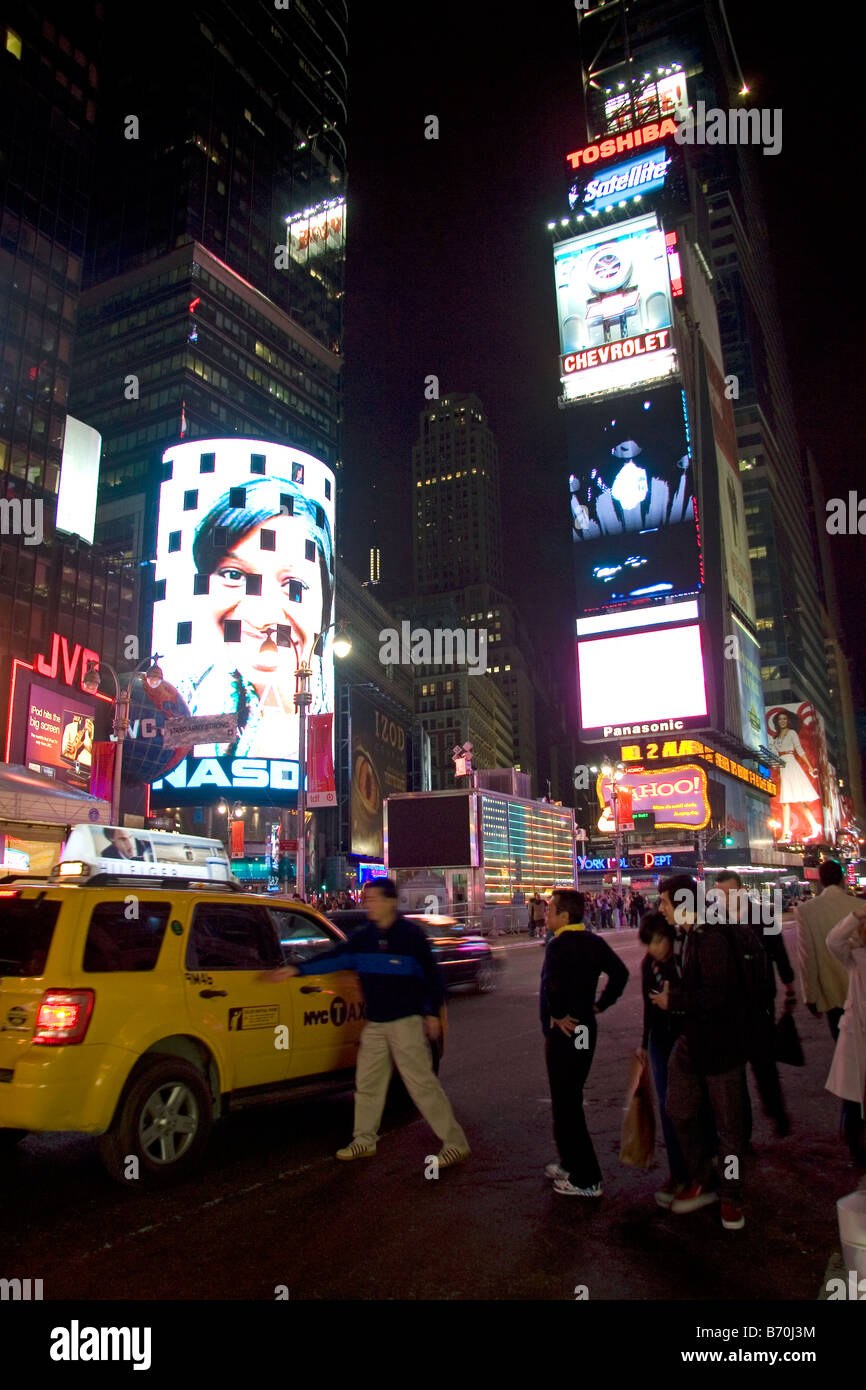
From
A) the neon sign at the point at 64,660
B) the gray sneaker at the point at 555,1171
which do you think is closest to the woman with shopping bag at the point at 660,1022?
the gray sneaker at the point at 555,1171

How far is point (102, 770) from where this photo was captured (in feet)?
94.6

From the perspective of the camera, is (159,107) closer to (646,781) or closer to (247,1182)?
(646,781)

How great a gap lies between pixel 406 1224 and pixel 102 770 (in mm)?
26576

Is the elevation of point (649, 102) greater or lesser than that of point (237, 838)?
greater

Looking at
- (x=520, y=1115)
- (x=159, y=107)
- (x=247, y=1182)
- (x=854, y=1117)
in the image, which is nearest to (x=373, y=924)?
(x=247, y=1182)

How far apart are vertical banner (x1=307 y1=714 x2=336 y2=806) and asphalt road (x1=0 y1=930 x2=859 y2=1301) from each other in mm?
20076

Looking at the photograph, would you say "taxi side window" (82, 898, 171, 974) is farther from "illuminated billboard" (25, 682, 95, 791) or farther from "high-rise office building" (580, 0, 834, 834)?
"high-rise office building" (580, 0, 834, 834)

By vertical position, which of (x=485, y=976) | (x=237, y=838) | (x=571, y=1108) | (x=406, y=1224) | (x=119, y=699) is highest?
(x=119, y=699)

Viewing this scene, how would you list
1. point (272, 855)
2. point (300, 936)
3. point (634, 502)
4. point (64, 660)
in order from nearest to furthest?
point (300, 936) → point (64, 660) → point (272, 855) → point (634, 502)

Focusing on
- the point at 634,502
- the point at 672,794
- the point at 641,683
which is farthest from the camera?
the point at 672,794

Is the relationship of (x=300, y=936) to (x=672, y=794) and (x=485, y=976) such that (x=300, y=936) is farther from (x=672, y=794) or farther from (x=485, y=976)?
(x=672, y=794)

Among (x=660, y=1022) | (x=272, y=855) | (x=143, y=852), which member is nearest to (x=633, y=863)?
(x=272, y=855)

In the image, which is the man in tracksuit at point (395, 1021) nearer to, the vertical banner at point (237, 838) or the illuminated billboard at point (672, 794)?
the vertical banner at point (237, 838)

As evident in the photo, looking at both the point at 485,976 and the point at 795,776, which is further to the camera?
the point at 795,776
